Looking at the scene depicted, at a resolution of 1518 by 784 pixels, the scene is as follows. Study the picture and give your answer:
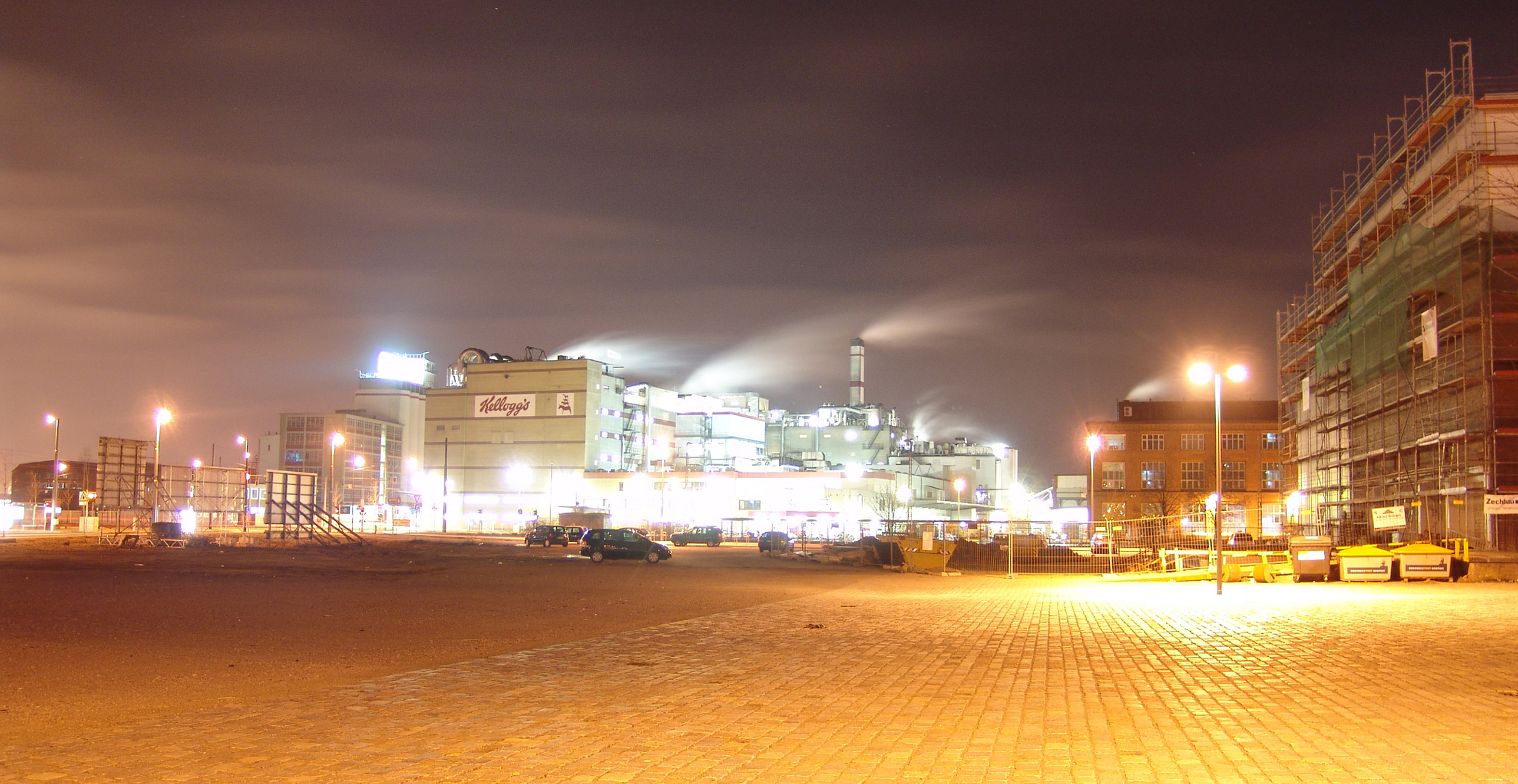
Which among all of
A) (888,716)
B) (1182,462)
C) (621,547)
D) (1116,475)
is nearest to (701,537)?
(621,547)

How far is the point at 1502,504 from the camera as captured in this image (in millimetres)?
31672

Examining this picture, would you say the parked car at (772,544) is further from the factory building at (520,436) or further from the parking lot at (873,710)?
the factory building at (520,436)

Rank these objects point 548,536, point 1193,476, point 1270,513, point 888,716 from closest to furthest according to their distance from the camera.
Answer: point 888,716 < point 548,536 < point 1270,513 < point 1193,476

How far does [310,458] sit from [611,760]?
14396 centimetres

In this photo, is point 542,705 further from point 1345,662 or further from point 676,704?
point 1345,662

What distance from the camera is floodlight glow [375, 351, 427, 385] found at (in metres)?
158

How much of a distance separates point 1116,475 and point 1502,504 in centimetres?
6169

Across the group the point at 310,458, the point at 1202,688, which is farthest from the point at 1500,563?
the point at 310,458

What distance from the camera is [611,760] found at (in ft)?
24.0

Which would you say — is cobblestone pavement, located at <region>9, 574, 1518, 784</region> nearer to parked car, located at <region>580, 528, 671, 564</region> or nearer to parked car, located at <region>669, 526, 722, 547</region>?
parked car, located at <region>580, 528, 671, 564</region>

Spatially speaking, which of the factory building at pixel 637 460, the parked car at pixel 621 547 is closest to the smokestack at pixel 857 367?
the factory building at pixel 637 460

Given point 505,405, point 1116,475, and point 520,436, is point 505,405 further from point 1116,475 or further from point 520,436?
point 1116,475

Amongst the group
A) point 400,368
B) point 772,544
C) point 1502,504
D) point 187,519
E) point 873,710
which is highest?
point 400,368

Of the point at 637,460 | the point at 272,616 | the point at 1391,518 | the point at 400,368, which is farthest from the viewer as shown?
the point at 400,368
